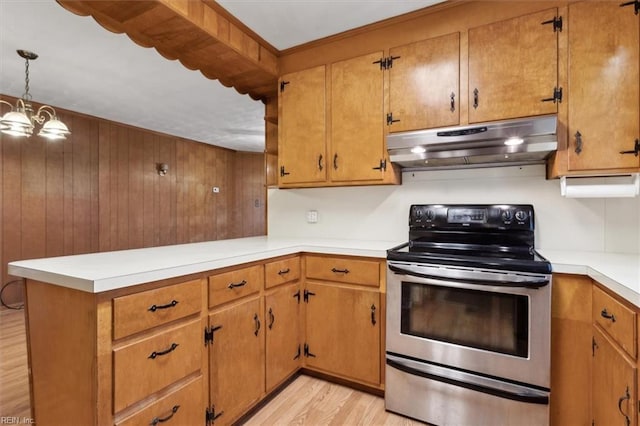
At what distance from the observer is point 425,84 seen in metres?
2.04

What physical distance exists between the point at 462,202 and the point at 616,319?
1099 millimetres

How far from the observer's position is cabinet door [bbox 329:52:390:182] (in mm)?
2188

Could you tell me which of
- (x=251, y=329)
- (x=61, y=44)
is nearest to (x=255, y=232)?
(x=61, y=44)

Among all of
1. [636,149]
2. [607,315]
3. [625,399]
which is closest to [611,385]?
[625,399]

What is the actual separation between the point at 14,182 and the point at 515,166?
5391 millimetres

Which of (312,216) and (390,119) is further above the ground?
(390,119)

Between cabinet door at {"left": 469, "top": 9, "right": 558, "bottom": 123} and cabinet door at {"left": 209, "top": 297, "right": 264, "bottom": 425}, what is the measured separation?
5.73 feet

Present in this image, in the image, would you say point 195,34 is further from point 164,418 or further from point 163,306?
point 164,418

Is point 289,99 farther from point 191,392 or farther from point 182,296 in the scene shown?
point 191,392

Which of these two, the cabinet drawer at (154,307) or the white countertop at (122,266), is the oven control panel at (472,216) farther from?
the cabinet drawer at (154,307)

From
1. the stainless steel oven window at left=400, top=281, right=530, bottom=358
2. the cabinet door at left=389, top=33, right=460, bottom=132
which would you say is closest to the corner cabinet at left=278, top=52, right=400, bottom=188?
the cabinet door at left=389, top=33, right=460, bottom=132

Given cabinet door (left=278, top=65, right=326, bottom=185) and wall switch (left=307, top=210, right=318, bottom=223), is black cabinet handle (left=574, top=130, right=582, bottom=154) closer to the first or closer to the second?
cabinet door (left=278, top=65, right=326, bottom=185)

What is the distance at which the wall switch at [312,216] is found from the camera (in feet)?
8.98

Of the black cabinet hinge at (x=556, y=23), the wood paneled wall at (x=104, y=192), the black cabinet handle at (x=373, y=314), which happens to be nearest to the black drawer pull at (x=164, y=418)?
the black cabinet handle at (x=373, y=314)
